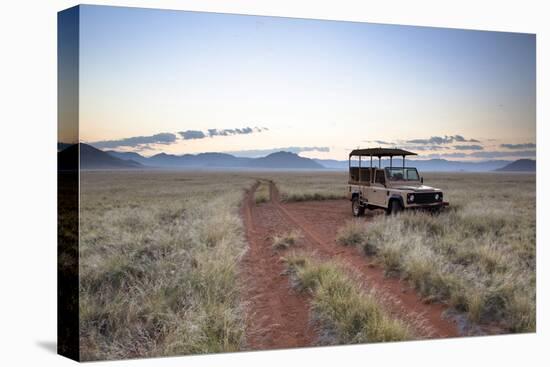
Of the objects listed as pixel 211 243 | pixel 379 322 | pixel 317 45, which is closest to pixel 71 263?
pixel 211 243

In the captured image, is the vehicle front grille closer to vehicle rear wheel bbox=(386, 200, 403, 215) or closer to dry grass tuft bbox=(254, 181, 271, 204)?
vehicle rear wheel bbox=(386, 200, 403, 215)

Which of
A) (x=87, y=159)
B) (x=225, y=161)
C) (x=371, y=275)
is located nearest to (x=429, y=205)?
(x=371, y=275)

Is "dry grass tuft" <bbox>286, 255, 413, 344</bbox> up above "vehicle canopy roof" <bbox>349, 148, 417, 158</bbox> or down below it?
below

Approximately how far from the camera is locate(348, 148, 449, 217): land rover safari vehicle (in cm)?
1091

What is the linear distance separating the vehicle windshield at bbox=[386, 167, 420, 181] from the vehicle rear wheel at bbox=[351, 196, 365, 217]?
A: 3.45 feet

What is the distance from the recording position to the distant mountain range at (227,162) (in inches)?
297

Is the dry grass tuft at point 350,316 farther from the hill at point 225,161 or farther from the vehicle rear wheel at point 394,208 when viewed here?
the vehicle rear wheel at point 394,208

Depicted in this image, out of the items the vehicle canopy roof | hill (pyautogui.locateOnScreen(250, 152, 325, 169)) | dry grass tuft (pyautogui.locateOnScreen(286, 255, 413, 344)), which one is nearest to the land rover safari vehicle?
the vehicle canopy roof

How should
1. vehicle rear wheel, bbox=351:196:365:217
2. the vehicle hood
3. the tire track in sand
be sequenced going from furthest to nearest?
the vehicle hood
vehicle rear wheel, bbox=351:196:365:217
the tire track in sand

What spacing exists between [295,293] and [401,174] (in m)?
4.43

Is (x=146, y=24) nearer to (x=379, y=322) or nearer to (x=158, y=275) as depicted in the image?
(x=158, y=275)

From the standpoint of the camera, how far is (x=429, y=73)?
997cm

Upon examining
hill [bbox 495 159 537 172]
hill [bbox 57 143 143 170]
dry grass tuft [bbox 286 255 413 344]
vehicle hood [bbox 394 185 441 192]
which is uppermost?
hill [bbox 57 143 143 170]

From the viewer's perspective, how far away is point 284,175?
977cm
